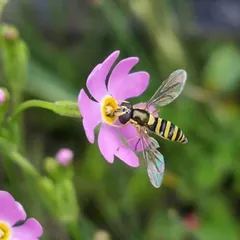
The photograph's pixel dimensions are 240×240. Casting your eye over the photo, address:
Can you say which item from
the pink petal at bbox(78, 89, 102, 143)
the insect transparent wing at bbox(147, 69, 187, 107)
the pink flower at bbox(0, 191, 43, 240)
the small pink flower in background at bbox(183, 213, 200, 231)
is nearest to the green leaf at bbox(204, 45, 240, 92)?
the small pink flower in background at bbox(183, 213, 200, 231)

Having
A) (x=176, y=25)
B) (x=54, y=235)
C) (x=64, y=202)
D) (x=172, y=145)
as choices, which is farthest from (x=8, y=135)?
(x=176, y=25)

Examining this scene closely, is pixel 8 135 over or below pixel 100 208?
over

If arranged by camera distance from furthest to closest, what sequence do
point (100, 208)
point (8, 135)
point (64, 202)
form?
1. point (100, 208)
2. point (64, 202)
3. point (8, 135)

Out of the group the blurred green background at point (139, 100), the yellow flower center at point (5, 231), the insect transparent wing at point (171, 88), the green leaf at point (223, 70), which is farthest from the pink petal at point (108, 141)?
the green leaf at point (223, 70)

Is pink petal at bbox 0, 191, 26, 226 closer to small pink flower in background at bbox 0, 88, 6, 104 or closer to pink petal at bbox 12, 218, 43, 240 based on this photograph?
pink petal at bbox 12, 218, 43, 240

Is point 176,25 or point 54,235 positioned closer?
point 54,235

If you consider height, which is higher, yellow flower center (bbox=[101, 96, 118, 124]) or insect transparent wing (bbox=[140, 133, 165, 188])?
yellow flower center (bbox=[101, 96, 118, 124])

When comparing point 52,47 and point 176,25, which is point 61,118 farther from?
point 176,25

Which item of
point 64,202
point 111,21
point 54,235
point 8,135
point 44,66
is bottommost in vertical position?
point 54,235

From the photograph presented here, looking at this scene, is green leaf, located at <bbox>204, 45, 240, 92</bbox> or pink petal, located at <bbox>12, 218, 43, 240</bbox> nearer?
pink petal, located at <bbox>12, 218, 43, 240</bbox>
